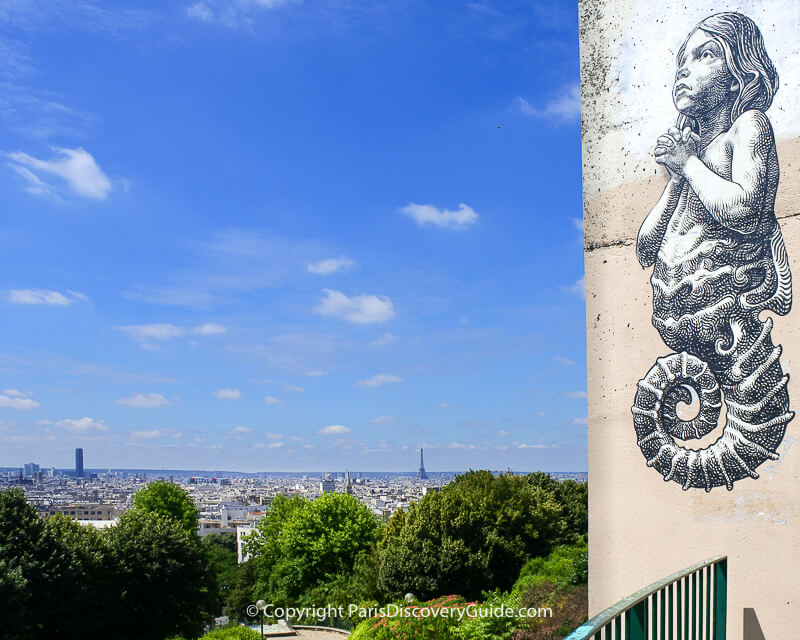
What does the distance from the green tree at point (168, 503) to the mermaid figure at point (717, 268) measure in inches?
1213

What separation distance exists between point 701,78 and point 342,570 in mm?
23497

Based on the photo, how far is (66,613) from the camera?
15883mm

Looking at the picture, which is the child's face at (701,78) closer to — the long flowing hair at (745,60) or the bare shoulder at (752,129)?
the long flowing hair at (745,60)

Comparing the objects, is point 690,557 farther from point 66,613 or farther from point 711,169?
point 66,613

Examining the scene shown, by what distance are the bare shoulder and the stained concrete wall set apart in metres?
0.06

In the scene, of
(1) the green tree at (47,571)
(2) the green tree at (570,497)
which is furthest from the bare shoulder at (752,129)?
(2) the green tree at (570,497)

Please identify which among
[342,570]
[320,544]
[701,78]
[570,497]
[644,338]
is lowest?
[342,570]

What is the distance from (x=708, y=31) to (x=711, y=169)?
1.06 m

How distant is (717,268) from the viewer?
14.7ft

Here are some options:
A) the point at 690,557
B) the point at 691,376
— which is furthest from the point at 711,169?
the point at 690,557

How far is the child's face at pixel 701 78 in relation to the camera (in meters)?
4.58

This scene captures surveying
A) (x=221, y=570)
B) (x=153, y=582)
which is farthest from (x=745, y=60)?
(x=221, y=570)

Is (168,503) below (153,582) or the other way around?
the other way around

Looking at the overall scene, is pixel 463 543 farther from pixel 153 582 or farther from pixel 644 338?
pixel 644 338
